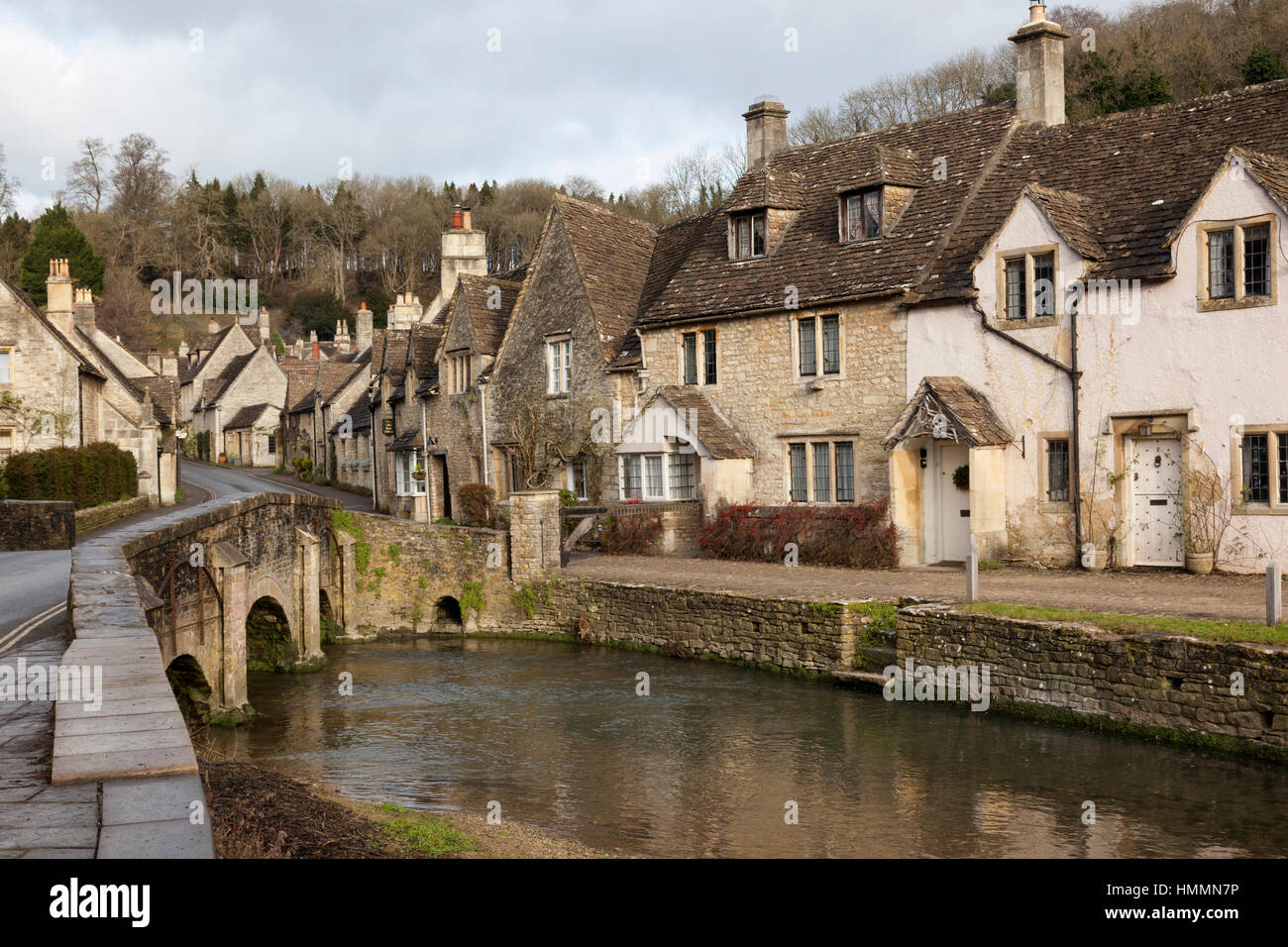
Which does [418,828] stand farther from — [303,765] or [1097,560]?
[1097,560]

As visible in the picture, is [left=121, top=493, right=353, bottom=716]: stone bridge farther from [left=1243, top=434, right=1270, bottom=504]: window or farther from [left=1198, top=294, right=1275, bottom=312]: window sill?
[left=1243, top=434, right=1270, bottom=504]: window

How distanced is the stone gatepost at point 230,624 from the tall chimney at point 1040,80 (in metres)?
18.6

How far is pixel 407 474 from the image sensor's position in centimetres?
4091

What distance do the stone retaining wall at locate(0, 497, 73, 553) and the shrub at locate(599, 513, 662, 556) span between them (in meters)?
11.8

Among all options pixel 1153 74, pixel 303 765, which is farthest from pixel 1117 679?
pixel 1153 74

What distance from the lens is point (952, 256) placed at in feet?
77.5

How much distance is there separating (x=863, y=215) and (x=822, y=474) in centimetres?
578

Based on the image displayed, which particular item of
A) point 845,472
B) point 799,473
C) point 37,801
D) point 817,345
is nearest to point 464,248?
point 817,345

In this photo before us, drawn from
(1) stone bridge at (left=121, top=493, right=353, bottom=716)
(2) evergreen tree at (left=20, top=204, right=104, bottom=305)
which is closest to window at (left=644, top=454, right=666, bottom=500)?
(1) stone bridge at (left=121, top=493, right=353, bottom=716)

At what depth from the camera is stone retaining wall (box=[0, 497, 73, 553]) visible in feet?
71.1

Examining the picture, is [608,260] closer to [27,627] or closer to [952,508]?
[952,508]

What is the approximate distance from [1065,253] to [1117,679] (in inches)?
366

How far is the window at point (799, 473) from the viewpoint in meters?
26.0

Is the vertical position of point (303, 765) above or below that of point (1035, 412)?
below
